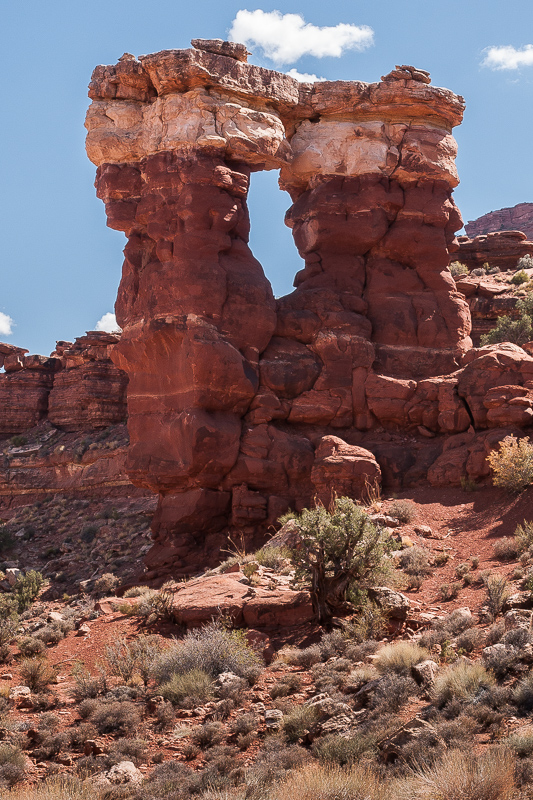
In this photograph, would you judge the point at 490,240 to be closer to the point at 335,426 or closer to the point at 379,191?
the point at 379,191

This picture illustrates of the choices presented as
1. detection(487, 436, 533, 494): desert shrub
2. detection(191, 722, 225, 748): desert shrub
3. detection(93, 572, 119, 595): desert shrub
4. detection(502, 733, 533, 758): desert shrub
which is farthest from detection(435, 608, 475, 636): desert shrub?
detection(93, 572, 119, 595): desert shrub

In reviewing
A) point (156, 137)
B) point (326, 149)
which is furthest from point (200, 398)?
point (326, 149)

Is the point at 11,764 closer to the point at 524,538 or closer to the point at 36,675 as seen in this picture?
the point at 36,675

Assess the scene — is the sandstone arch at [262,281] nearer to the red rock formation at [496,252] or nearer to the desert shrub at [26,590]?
the desert shrub at [26,590]

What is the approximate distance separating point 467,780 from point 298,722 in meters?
3.07

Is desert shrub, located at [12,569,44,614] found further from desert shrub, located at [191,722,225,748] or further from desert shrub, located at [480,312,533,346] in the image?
desert shrub, located at [480,312,533,346]

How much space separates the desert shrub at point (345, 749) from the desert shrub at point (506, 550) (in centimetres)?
709

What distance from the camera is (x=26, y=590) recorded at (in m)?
21.6

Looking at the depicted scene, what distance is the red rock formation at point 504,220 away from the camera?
91938mm

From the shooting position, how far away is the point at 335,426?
22.4m

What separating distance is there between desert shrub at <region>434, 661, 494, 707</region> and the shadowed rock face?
37.1 ft

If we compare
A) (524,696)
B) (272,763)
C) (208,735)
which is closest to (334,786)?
(272,763)

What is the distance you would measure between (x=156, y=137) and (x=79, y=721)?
57.5ft

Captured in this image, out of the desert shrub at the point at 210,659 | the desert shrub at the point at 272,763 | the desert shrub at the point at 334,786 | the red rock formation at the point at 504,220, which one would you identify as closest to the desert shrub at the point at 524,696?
the desert shrub at the point at 334,786
